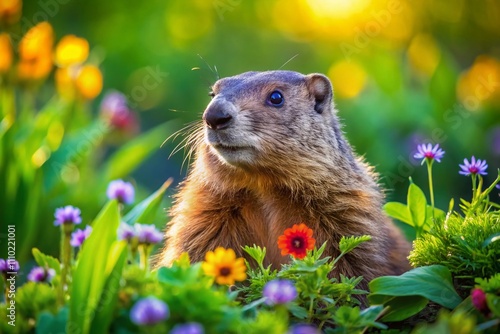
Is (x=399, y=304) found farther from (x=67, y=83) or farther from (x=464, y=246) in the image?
(x=67, y=83)

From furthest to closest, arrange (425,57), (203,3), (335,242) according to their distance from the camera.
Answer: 1. (203,3)
2. (425,57)
3. (335,242)

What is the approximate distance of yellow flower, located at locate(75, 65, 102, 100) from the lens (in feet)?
18.9

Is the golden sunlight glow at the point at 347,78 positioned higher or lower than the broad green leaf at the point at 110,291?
lower

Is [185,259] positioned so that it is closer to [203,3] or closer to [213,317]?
[213,317]

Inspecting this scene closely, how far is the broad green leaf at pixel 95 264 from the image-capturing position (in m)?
2.30

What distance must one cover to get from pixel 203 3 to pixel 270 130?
799 cm

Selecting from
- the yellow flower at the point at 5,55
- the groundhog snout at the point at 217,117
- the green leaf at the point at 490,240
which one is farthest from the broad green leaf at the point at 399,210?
the yellow flower at the point at 5,55

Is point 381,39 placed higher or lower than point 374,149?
higher

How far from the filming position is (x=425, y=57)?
838 cm

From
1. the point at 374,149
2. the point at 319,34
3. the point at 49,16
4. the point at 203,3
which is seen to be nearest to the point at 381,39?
the point at 319,34

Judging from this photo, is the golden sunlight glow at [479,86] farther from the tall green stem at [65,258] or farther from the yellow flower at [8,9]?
the tall green stem at [65,258]

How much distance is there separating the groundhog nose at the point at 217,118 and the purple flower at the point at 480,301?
4.49 feet

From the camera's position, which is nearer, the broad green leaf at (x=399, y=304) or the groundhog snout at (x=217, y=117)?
the broad green leaf at (x=399, y=304)

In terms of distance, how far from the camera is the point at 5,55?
548 centimetres
